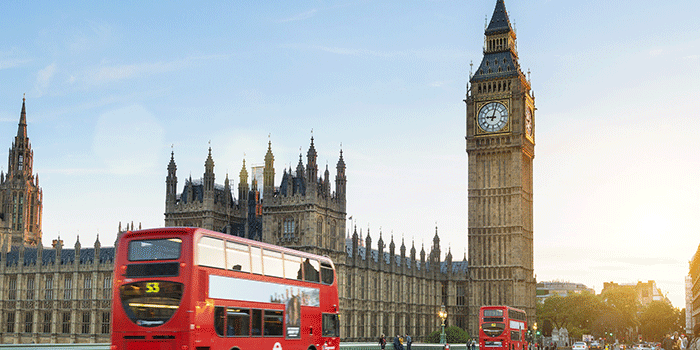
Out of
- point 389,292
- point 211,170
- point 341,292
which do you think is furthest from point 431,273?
point 211,170

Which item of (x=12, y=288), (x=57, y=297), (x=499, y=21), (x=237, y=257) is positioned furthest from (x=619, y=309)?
(x=237, y=257)

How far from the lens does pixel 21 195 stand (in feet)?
378

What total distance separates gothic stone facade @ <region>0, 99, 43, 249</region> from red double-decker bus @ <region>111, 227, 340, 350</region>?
308ft

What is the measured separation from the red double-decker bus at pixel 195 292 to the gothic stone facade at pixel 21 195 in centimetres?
9378

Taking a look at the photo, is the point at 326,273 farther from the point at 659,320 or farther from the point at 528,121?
the point at 659,320

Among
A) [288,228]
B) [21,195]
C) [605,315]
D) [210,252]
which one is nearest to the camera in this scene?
[210,252]

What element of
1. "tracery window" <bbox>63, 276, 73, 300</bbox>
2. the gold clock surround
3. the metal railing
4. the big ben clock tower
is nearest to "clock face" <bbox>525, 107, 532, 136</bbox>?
the big ben clock tower

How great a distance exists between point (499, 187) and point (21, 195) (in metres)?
66.8

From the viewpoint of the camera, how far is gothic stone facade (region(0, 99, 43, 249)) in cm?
11369

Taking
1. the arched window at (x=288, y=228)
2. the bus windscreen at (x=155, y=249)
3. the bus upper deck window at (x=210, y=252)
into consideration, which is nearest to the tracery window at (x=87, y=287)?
the arched window at (x=288, y=228)

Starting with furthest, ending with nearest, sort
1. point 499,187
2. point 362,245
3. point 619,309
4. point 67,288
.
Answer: point 619,309 < point 499,187 < point 362,245 < point 67,288

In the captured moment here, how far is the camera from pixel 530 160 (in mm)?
102562

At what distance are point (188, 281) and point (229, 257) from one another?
7.92ft

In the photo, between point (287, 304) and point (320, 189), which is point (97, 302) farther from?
point (287, 304)
